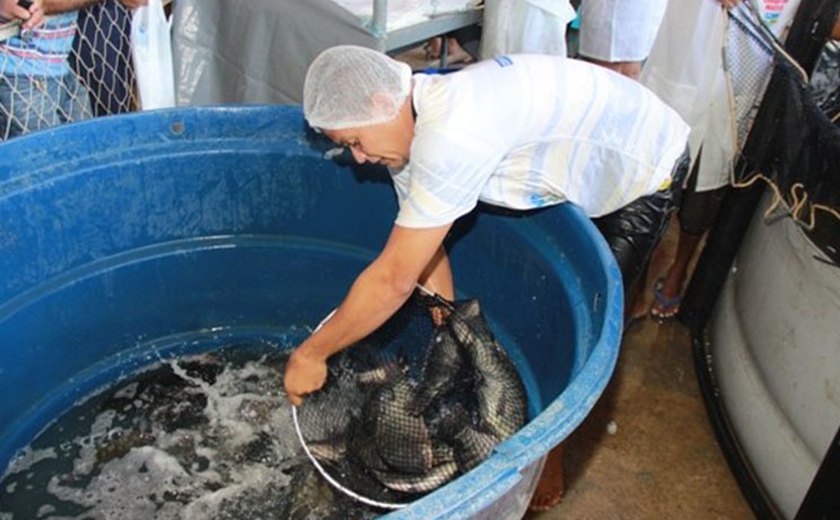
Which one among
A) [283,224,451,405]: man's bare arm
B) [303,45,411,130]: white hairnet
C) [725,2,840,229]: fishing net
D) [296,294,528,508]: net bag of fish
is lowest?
[296,294,528,508]: net bag of fish

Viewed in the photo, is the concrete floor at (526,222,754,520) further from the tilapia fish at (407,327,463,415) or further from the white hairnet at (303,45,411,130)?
the white hairnet at (303,45,411,130)

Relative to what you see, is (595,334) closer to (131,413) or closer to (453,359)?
(453,359)

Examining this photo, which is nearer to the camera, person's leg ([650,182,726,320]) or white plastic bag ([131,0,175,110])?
white plastic bag ([131,0,175,110])

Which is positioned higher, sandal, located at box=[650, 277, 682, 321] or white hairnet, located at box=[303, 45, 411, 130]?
white hairnet, located at box=[303, 45, 411, 130]

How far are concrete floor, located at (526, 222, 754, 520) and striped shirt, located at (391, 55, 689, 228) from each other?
0.70m

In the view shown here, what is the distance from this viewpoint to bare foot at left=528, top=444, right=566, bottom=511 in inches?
71.8

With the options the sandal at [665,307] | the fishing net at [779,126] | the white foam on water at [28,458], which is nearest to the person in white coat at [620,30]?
the fishing net at [779,126]

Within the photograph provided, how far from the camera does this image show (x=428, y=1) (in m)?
2.22

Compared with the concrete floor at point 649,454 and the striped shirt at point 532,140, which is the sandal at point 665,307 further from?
the striped shirt at point 532,140

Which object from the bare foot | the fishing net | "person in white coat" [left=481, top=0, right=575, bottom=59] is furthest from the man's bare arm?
"person in white coat" [left=481, top=0, right=575, bottom=59]

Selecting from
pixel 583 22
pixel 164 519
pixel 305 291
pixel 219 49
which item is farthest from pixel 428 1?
pixel 164 519

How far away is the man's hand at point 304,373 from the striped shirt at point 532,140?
37 cm

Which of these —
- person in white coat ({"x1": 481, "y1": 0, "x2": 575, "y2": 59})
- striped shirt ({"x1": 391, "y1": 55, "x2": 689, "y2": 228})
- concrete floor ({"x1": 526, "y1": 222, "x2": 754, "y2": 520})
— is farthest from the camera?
person in white coat ({"x1": 481, "y1": 0, "x2": 575, "y2": 59})

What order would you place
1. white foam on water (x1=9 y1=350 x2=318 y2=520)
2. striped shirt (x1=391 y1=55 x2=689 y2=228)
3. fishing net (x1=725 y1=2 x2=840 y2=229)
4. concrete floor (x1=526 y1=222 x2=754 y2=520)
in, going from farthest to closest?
concrete floor (x1=526 y1=222 x2=754 y2=520), white foam on water (x1=9 y1=350 x2=318 y2=520), fishing net (x1=725 y1=2 x2=840 y2=229), striped shirt (x1=391 y1=55 x2=689 y2=228)
